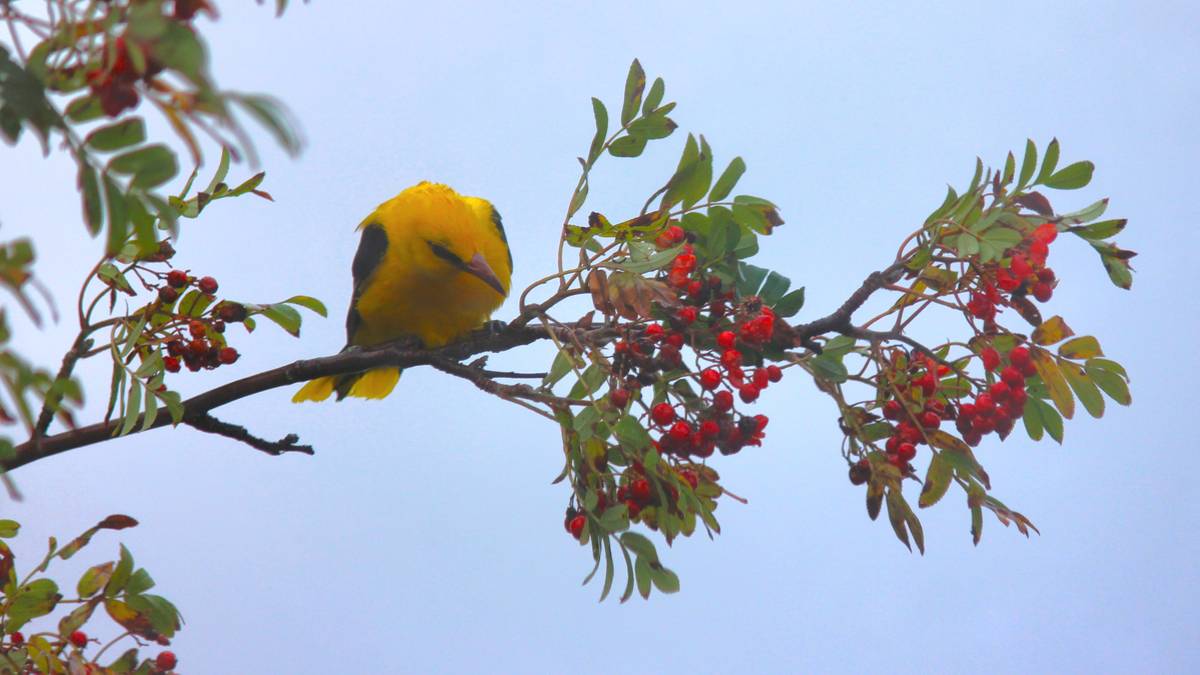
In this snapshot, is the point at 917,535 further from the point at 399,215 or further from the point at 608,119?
the point at 399,215

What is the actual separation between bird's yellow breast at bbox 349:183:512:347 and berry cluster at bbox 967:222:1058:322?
5.20 ft

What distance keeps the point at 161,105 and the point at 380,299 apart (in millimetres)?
2329

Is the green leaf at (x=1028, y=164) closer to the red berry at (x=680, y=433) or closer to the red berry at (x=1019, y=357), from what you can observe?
the red berry at (x=1019, y=357)

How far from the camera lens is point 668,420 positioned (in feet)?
4.86

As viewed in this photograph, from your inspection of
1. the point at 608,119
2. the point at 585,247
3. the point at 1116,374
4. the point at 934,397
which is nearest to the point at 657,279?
the point at 585,247

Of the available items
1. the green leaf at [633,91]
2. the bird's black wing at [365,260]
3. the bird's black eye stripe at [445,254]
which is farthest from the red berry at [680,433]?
the bird's black wing at [365,260]

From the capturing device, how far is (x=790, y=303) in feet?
4.90

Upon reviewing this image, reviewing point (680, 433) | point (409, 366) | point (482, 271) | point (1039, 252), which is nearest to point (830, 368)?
point (680, 433)

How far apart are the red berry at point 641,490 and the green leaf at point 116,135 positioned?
88 centimetres

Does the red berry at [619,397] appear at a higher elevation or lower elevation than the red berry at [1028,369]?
lower

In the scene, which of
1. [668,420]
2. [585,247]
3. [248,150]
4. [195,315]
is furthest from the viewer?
[195,315]

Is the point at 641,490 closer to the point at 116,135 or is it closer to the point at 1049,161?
the point at 1049,161

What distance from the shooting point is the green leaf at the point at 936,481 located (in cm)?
152

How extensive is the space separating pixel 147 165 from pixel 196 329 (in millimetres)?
1005
